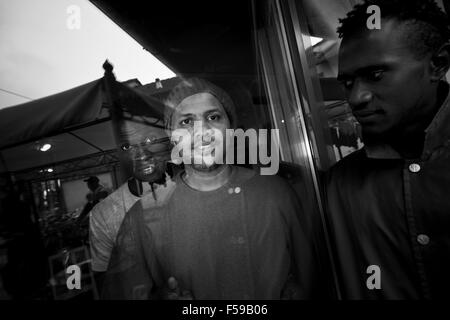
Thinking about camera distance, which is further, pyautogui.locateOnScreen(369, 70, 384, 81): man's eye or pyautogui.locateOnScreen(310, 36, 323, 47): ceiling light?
pyautogui.locateOnScreen(310, 36, 323, 47): ceiling light

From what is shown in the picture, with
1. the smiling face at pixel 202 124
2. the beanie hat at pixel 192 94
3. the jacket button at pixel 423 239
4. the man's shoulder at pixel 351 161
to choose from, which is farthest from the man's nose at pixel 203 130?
the jacket button at pixel 423 239

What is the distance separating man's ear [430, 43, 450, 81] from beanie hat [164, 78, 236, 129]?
0.92 m

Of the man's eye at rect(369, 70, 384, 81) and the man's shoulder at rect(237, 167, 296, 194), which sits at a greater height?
the man's eye at rect(369, 70, 384, 81)

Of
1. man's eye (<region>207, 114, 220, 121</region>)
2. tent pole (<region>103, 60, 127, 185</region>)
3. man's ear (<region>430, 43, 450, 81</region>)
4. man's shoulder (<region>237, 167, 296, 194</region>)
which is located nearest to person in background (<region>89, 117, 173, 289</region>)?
tent pole (<region>103, 60, 127, 185</region>)

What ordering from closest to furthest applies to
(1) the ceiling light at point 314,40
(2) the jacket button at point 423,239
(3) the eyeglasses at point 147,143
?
(2) the jacket button at point 423,239 < (1) the ceiling light at point 314,40 < (3) the eyeglasses at point 147,143

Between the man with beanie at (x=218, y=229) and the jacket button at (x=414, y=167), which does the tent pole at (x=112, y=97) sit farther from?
the jacket button at (x=414, y=167)

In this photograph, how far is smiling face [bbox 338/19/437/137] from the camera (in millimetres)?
850

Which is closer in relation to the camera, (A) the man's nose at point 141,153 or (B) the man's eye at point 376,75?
(B) the man's eye at point 376,75

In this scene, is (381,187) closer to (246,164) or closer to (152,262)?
(246,164)

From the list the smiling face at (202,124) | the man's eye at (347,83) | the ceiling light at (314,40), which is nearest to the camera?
the man's eye at (347,83)

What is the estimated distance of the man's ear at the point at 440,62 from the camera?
0.86 metres

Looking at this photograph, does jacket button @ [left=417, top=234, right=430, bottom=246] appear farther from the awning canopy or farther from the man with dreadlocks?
the awning canopy

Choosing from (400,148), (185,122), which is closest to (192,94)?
(185,122)

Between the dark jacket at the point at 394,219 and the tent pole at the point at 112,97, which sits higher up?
the tent pole at the point at 112,97
